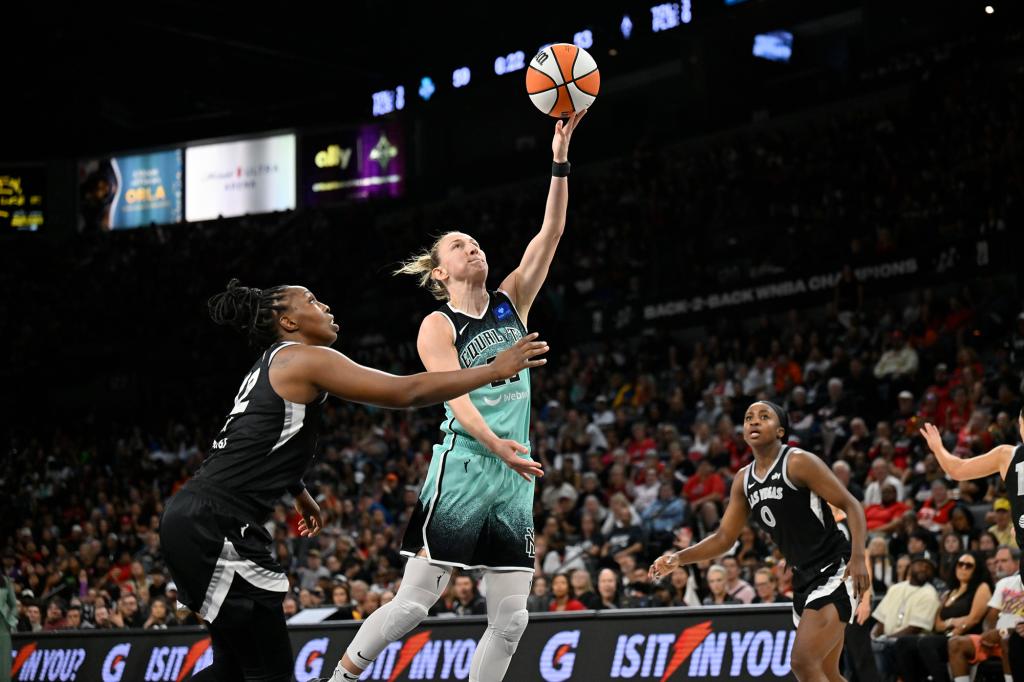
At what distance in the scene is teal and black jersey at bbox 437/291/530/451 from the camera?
6.33 m

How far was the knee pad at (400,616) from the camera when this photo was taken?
235 inches

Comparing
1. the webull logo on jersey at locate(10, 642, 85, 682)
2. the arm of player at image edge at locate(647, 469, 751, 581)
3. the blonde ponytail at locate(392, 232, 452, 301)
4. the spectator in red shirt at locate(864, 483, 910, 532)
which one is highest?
the blonde ponytail at locate(392, 232, 452, 301)

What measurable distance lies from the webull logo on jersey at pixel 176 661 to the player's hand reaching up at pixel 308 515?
601cm

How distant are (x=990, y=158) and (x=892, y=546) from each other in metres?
8.43

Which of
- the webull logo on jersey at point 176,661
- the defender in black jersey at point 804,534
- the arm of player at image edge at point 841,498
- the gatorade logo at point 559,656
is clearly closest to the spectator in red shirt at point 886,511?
the gatorade logo at point 559,656

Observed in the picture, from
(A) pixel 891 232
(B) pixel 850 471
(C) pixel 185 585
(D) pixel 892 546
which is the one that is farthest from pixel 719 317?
(C) pixel 185 585

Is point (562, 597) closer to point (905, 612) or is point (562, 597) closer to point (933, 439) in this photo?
point (905, 612)

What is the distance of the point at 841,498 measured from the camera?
23.5 ft

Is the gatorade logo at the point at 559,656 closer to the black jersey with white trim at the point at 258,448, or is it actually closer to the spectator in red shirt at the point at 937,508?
the spectator in red shirt at the point at 937,508

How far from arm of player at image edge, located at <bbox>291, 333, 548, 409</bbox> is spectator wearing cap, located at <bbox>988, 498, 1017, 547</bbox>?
840cm

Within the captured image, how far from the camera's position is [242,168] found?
33.4m

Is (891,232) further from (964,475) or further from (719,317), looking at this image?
(964,475)

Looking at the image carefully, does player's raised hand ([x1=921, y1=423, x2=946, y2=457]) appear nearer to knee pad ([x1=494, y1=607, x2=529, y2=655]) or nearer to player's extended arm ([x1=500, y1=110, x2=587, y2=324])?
player's extended arm ([x1=500, y1=110, x2=587, y2=324])

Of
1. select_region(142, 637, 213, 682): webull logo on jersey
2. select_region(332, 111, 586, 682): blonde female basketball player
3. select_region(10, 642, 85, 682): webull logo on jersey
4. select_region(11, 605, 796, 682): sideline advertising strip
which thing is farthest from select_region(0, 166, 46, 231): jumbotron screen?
select_region(332, 111, 586, 682): blonde female basketball player
